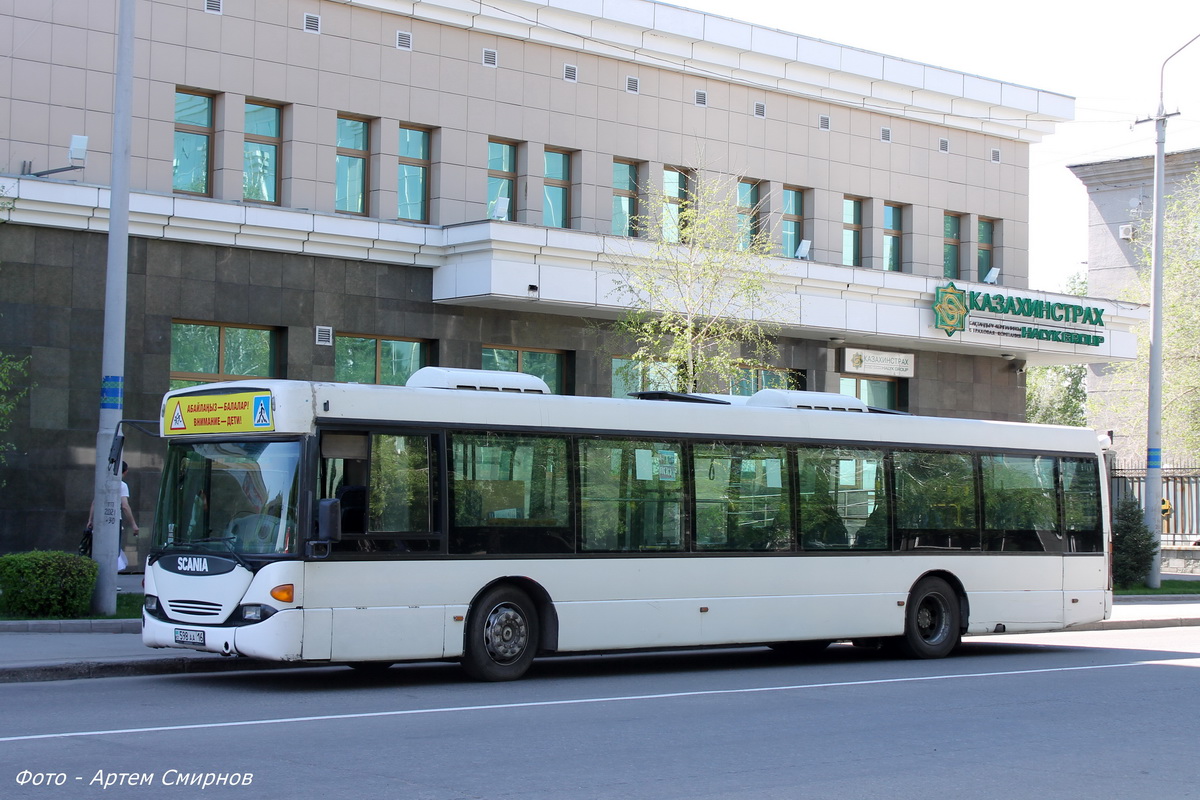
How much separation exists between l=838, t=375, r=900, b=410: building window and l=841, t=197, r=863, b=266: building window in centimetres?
296

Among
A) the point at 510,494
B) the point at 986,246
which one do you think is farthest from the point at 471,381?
the point at 986,246

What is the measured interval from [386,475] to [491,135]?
17.0 m

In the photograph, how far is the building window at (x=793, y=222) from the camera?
33.7 m

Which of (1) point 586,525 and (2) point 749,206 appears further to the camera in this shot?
(2) point 749,206

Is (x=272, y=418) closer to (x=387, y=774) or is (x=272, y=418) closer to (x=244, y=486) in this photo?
(x=244, y=486)

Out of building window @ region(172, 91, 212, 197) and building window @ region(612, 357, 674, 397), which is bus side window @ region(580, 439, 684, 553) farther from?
building window @ region(172, 91, 212, 197)

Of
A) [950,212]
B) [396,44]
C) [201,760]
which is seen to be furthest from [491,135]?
[201,760]

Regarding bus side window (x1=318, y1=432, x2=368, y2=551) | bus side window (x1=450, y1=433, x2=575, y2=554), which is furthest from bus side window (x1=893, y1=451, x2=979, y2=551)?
bus side window (x1=318, y1=432, x2=368, y2=551)

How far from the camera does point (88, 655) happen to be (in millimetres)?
13695

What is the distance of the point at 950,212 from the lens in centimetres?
3712

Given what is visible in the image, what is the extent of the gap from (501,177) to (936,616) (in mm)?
15422

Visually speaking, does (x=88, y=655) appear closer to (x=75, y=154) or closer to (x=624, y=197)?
(x=75, y=154)

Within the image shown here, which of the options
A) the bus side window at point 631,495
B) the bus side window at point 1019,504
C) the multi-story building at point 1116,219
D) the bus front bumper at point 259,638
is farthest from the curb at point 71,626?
the multi-story building at point 1116,219

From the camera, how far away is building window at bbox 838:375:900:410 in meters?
35.6
